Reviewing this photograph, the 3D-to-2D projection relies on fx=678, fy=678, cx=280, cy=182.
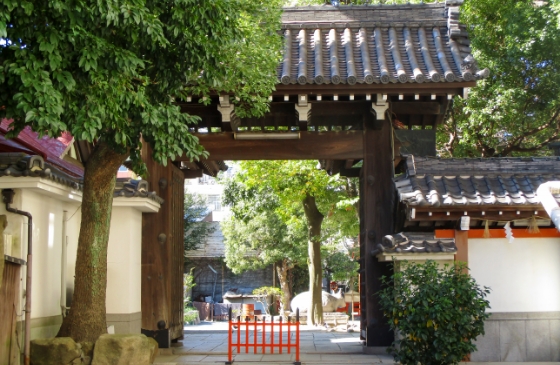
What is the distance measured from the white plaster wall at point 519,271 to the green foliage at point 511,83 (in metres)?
6.30

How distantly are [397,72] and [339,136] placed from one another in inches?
62.0

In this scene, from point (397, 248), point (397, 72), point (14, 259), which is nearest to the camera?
point (14, 259)

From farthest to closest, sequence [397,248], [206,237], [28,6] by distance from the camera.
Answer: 1. [206,237]
2. [397,248]
3. [28,6]

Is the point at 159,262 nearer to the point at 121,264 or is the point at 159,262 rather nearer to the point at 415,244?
the point at 121,264

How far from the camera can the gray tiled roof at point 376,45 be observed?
11266mm

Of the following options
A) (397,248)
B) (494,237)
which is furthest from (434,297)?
(494,237)

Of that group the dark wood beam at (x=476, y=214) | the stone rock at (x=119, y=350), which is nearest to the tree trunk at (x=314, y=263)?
the dark wood beam at (x=476, y=214)

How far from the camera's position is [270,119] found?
13391mm

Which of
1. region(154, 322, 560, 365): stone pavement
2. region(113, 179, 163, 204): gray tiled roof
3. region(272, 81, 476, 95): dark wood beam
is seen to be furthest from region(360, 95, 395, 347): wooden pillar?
region(113, 179, 163, 204): gray tiled roof

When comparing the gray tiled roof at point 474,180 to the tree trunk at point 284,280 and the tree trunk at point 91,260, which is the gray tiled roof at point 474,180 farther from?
the tree trunk at point 284,280

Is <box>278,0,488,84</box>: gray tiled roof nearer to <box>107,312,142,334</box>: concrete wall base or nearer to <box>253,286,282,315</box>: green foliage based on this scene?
<box>107,312,142,334</box>: concrete wall base

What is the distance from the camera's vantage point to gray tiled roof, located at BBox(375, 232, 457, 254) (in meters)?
10.3

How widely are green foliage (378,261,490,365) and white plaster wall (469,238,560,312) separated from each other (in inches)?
58.6

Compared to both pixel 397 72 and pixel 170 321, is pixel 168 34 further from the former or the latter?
pixel 170 321
